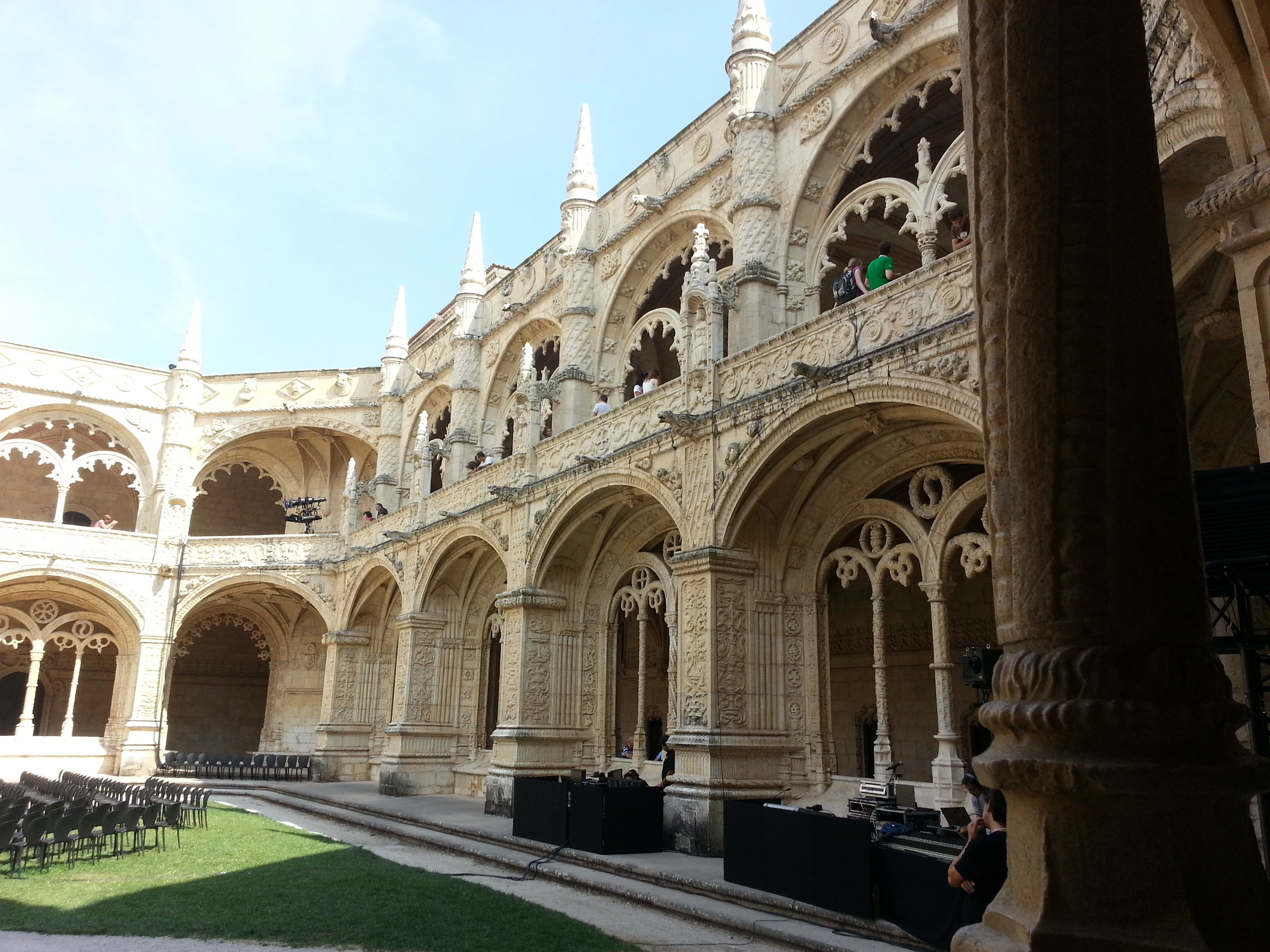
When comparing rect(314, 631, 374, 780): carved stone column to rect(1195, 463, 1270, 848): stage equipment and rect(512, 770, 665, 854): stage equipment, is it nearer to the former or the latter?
rect(512, 770, 665, 854): stage equipment

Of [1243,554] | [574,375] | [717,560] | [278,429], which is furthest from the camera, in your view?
[278,429]

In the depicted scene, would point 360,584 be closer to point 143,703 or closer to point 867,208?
point 143,703

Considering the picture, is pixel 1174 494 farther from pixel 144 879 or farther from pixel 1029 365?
pixel 144 879

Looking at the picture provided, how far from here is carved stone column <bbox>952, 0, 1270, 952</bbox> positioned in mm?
1851

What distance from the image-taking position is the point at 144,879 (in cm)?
930

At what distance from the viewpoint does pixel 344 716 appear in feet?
75.4

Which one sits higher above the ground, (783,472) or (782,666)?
(783,472)

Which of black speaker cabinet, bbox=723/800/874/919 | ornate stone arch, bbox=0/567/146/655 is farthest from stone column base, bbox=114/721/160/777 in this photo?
black speaker cabinet, bbox=723/800/874/919

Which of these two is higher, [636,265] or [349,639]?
[636,265]

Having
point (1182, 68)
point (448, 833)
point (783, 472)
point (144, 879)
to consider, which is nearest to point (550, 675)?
point (448, 833)

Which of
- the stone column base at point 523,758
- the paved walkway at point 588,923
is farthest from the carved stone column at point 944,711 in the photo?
the stone column base at point 523,758

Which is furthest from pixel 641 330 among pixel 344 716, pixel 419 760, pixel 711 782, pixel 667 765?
pixel 344 716

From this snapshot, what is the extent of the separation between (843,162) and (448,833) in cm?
1070

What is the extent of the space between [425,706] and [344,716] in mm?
4423
